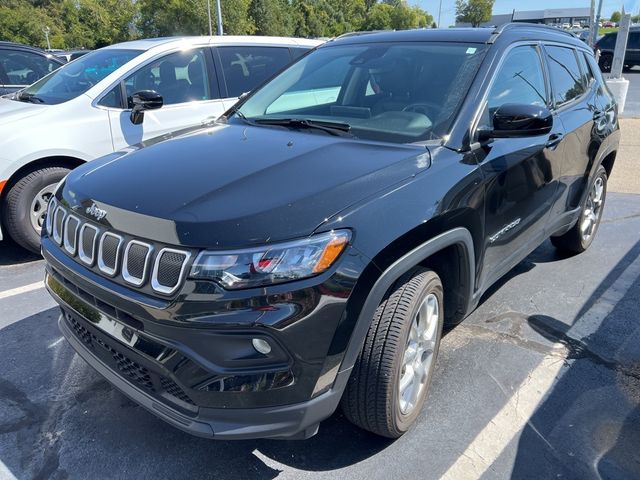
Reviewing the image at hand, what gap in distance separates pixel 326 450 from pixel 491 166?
1620 millimetres

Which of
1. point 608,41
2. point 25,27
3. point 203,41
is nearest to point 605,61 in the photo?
point 608,41

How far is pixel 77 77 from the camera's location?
16.9 feet

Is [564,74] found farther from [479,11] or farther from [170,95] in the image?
[479,11]

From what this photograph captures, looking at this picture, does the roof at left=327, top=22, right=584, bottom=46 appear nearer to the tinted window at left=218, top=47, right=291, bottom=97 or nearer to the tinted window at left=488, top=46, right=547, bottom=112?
the tinted window at left=488, top=46, right=547, bottom=112

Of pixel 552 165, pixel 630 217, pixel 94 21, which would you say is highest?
pixel 94 21

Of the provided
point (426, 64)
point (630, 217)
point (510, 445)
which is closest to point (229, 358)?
point (510, 445)

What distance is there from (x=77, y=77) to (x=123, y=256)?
154 inches

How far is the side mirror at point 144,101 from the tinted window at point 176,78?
0.29 m

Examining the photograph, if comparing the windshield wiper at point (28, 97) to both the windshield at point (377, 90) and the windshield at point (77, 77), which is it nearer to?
the windshield at point (77, 77)

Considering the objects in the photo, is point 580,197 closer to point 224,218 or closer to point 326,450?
point 326,450

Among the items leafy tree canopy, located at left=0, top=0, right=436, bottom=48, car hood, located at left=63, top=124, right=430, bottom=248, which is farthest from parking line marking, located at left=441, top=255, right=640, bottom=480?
leafy tree canopy, located at left=0, top=0, right=436, bottom=48

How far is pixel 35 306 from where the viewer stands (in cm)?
375

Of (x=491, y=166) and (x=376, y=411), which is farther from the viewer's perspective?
(x=491, y=166)

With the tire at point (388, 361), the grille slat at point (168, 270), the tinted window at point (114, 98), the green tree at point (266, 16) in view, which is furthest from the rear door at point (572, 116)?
the green tree at point (266, 16)
